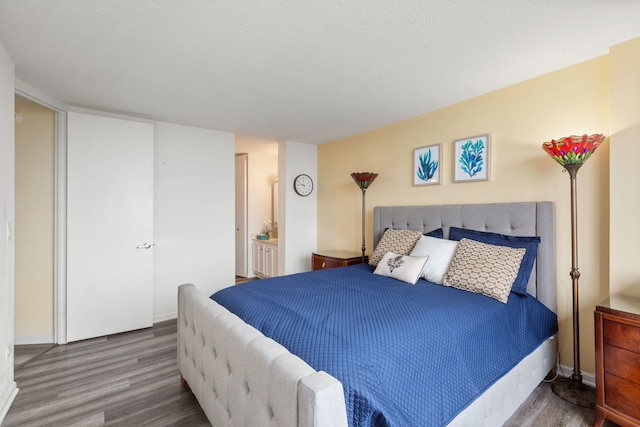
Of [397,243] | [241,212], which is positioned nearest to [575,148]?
[397,243]

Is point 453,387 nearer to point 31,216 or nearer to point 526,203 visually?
point 526,203

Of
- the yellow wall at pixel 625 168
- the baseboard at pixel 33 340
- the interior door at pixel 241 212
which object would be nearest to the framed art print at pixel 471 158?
the yellow wall at pixel 625 168

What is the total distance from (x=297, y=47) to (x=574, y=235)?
2.27 m

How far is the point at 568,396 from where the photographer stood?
76.8 inches

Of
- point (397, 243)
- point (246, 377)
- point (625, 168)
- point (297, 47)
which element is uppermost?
point (297, 47)

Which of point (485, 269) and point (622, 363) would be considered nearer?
point (622, 363)

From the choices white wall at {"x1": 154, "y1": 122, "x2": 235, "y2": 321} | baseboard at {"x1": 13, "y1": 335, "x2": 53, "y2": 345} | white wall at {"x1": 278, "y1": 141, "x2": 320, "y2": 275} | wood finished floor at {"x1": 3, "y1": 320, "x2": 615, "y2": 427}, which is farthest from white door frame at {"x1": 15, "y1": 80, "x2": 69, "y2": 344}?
white wall at {"x1": 278, "y1": 141, "x2": 320, "y2": 275}

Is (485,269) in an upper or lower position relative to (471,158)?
lower

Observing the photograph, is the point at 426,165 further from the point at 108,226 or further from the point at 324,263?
the point at 108,226

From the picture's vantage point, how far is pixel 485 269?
2.07 m

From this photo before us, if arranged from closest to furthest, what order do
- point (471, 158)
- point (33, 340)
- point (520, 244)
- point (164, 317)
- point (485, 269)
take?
point (485, 269) → point (520, 244) → point (471, 158) → point (33, 340) → point (164, 317)

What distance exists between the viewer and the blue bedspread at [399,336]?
1138 millimetres

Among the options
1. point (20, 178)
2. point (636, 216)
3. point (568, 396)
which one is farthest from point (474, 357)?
point (20, 178)

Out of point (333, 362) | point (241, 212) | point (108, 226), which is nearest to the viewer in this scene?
point (333, 362)
